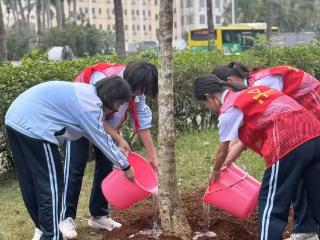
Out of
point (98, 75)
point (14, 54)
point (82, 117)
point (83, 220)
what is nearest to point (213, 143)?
point (83, 220)

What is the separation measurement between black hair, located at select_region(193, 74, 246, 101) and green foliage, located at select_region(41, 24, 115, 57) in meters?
37.1

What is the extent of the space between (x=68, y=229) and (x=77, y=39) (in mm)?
40281

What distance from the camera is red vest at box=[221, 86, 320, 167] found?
3.24 m

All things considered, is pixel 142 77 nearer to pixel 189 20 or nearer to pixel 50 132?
pixel 50 132

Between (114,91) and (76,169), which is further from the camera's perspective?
(76,169)

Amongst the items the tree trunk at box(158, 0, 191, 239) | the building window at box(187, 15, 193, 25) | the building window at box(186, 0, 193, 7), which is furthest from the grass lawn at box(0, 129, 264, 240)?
the building window at box(186, 0, 193, 7)

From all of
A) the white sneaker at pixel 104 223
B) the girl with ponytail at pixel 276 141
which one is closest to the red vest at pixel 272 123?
the girl with ponytail at pixel 276 141

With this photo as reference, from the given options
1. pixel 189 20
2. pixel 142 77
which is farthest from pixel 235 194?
pixel 189 20

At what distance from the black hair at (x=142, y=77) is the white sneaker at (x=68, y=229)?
1.15 m

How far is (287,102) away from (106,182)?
139 centimetres

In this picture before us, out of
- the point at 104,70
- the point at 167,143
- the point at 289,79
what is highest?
the point at 104,70

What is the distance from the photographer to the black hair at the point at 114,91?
141 inches

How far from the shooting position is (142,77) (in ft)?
12.7

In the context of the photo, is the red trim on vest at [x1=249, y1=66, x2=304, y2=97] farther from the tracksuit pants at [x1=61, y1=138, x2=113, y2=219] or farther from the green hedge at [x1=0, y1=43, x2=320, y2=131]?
the green hedge at [x1=0, y1=43, x2=320, y2=131]
